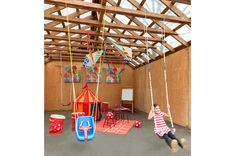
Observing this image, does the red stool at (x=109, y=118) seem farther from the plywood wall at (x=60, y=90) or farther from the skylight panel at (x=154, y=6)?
the plywood wall at (x=60, y=90)

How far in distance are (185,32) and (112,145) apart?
333 cm

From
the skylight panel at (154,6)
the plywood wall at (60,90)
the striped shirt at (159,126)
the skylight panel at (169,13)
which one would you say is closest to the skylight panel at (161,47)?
the skylight panel at (169,13)

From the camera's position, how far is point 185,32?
448 cm

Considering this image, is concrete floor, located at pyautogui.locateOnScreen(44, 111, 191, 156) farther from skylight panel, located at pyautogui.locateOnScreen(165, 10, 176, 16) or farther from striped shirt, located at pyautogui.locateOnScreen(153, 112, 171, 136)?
skylight panel, located at pyautogui.locateOnScreen(165, 10, 176, 16)

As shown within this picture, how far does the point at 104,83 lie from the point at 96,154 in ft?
20.4

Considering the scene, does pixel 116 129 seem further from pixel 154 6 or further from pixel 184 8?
pixel 184 8

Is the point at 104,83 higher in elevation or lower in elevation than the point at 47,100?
higher

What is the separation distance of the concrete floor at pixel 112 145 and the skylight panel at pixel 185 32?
8.35ft

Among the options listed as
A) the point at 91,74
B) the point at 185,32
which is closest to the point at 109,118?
the point at 185,32
